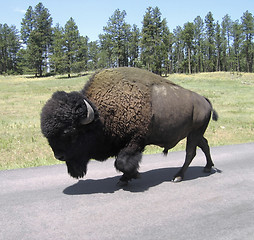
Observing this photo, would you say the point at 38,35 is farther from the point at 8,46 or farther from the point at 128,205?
the point at 128,205

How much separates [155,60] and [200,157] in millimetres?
56101

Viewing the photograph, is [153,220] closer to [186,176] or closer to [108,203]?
[108,203]

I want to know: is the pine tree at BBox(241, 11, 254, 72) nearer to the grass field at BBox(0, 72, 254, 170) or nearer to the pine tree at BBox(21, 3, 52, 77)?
the pine tree at BBox(21, 3, 52, 77)

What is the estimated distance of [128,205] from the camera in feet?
14.5

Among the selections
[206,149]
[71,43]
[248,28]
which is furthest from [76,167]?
[248,28]

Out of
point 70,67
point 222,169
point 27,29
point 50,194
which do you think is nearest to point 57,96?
point 50,194

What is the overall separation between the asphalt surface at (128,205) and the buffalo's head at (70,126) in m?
0.75

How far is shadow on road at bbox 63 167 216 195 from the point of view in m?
5.11

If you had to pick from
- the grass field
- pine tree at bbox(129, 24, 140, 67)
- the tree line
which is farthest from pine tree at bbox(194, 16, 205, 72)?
the grass field

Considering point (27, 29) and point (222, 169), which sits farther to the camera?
point (27, 29)

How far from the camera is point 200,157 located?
308 inches

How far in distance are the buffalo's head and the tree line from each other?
56.9 meters

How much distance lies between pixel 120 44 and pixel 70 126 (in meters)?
67.2

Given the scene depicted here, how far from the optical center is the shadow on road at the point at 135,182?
5.11 metres
